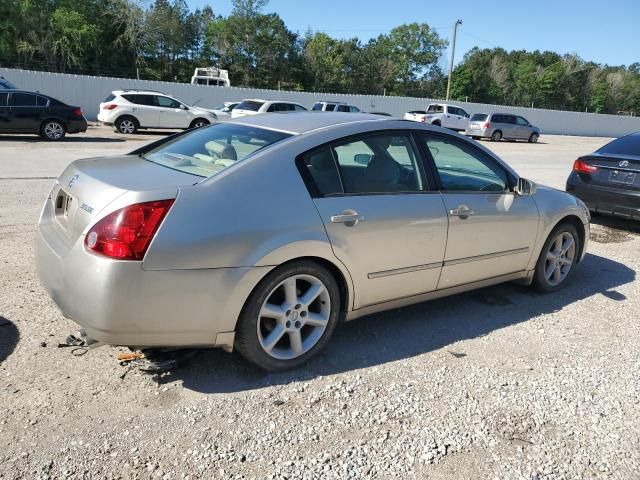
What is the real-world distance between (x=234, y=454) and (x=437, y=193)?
225 centimetres

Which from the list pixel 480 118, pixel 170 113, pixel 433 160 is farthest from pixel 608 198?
pixel 480 118

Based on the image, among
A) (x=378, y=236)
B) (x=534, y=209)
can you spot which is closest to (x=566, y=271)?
(x=534, y=209)

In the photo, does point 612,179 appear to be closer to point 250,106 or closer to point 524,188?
point 524,188

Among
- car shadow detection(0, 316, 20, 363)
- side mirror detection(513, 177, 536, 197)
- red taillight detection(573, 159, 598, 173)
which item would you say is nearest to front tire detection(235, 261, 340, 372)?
car shadow detection(0, 316, 20, 363)

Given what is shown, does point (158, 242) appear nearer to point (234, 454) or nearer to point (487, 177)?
point (234, 454)

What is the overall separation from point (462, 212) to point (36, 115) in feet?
51.6

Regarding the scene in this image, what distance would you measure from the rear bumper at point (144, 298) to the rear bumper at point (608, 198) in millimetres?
6192

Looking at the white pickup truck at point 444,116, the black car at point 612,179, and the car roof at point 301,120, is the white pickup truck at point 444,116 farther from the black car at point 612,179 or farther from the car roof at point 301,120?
the car roof at point 301,120

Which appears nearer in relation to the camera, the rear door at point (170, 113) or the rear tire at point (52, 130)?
the rear tire at point (52, 130)

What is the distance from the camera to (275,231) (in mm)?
2971

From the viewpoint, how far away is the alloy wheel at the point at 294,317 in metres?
3.15

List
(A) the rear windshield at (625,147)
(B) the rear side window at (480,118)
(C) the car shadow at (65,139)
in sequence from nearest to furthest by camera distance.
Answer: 1. (A) the rear windshield at (625,147)
2. (C) the car shadow at (65,139)
3. (B) the rear side window at (480,118)

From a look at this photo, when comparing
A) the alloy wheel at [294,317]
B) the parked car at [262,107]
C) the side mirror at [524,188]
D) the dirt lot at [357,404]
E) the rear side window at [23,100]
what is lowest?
the dirt lot at [357,404]

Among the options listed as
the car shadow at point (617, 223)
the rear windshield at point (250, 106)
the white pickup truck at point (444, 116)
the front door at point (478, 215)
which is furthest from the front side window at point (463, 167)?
the white pickup truck at point (444, 116)
